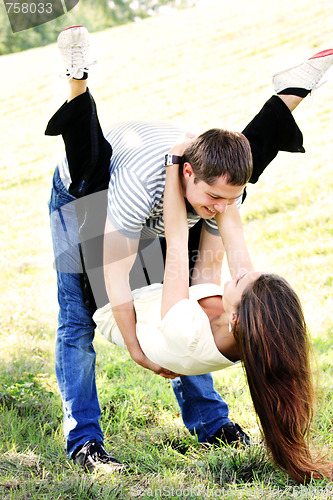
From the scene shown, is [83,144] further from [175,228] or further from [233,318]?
[233,318]

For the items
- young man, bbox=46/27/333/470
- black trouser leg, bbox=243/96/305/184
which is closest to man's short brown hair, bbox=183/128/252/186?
young man, bbox=46/27/333/470

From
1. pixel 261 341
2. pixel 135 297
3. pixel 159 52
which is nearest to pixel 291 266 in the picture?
pixel 135 297

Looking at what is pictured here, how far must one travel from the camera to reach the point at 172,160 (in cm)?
252

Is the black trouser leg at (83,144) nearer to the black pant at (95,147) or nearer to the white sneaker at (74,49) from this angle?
the black pant at (95,147)

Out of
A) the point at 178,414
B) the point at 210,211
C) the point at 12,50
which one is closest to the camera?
the point at 210,211

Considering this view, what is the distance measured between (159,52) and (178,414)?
13.2 meters

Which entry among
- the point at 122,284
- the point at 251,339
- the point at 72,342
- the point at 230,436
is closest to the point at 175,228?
the point at 122,284

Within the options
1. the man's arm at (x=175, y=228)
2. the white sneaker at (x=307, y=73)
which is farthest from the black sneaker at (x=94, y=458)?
the white sneaker at (x=307, y=73)

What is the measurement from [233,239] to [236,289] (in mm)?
489

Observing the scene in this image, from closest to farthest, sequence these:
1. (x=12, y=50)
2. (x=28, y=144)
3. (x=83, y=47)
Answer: (x=83, y=47)
(x=28, y=144)
(x=12, y=50)

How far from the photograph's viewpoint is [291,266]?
16.2ft

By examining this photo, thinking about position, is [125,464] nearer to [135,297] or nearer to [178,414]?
[178,414]

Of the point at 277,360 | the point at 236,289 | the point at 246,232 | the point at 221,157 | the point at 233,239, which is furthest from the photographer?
the point at 246,232

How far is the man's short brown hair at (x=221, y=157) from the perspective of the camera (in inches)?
94.3
